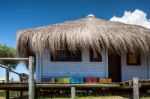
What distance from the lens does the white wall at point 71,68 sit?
20.2 m

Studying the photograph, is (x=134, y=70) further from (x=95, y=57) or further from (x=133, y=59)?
(x=95, y=57)

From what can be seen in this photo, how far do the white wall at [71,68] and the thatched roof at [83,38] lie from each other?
0.85 metres

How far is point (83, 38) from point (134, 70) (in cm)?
351

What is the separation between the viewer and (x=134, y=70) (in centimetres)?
2111

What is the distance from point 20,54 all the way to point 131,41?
555 centimetres

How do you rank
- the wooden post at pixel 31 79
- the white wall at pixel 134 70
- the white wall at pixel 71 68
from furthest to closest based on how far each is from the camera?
the white wall at pixel 134 70, the white wall at pixel 71 68, the wooden post at pixel 31 79

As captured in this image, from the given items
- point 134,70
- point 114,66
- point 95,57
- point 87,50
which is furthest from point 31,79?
point 134,70

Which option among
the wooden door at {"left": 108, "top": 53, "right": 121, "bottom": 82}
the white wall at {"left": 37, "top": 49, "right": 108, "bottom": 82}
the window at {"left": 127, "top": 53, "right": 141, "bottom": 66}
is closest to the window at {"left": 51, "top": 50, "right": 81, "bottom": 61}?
the white wall at {"left": 37, "top": 49, "right": 108, "bottom": 82}

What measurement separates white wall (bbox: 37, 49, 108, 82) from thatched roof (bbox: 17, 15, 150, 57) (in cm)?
85

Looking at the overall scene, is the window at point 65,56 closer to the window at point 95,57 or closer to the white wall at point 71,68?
the white wall at point 71,68

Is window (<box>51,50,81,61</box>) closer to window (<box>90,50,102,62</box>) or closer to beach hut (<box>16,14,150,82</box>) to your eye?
beach hut (<box>16,14,150,82</box>)

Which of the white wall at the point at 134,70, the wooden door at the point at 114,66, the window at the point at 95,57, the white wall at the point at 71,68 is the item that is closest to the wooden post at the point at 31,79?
the white wall at the point at 71,68

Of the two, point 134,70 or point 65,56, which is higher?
point 65,56

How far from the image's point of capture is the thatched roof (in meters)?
19.4
